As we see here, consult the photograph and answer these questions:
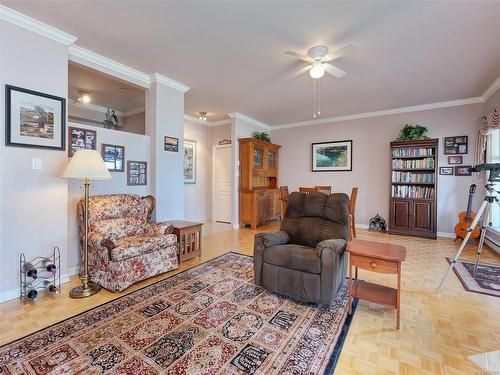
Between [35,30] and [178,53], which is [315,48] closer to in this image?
[178,53]

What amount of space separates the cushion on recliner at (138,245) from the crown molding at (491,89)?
5.26 meters

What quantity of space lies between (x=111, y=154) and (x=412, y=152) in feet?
17.8

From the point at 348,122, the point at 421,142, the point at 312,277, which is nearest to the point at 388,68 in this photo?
the point at 421,142

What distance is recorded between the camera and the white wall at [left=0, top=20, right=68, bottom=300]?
2.24m

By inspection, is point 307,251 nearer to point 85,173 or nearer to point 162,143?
point 85,173

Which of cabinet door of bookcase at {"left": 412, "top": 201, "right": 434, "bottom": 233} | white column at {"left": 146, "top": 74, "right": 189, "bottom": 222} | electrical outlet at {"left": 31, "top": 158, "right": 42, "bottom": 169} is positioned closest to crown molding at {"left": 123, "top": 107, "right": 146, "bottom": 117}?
white column at {"left": 146, "top": 74, "right": 189, "bottom": 222}

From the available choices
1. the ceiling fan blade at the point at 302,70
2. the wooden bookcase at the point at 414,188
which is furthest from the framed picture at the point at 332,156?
the ceiling fan blade at the point at 302,70

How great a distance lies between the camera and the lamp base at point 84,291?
2335 millimetres

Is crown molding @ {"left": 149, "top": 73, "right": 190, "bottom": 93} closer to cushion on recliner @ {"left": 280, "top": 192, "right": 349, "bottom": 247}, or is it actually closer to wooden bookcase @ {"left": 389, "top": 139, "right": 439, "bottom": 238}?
cushion on recliner @ {"left": 280, "top": 192, "right": 349, "bottom": 247}

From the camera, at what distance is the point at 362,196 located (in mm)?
5621

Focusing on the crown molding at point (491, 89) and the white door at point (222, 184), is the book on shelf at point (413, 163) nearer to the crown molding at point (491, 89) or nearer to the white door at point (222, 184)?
the crown molding at point (491, 89)

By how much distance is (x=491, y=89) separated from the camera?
3.93m

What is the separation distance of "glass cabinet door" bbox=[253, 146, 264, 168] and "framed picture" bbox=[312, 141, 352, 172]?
1.38m

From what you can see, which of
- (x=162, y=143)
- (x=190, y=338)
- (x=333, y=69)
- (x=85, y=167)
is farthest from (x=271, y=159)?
(x=190, y=338)
